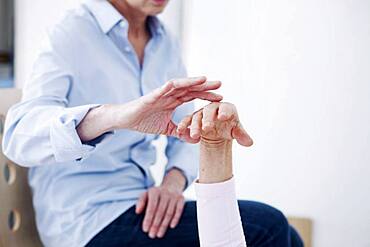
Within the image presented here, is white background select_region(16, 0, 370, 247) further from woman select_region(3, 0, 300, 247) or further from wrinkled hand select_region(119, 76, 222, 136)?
wrinkled hand select_region(119, 76, 222, 136)

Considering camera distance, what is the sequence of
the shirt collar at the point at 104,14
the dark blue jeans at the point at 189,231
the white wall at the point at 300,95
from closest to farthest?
1. the dark blue jeans at the point at 189,231
2. the shirt collar at the point at 104,14
3. the white wall at the point at 300,95

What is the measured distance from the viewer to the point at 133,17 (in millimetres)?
1155

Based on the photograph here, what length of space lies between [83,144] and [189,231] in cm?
28

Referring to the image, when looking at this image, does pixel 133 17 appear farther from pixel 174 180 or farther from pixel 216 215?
pixel 216 215

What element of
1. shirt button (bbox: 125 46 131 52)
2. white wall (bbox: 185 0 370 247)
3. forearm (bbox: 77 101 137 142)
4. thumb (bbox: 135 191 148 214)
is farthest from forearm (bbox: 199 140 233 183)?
white wall (bbox: 185 0 370 247)

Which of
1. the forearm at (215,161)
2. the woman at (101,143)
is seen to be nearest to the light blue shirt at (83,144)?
the woman at (101,143)

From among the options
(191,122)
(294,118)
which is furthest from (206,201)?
(294,118)

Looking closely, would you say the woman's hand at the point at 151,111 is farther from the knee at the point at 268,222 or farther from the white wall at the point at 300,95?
the white wall at the point at 300,95

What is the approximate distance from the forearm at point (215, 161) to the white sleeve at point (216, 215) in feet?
0.04

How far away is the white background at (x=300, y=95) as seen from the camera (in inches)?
64.3

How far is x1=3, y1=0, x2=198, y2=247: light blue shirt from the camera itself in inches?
33.8

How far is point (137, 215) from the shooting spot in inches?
38.4

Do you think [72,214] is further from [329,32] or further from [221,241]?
[329,32]

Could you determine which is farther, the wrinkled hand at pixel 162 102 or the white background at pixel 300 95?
the white background at pixel 300 95
